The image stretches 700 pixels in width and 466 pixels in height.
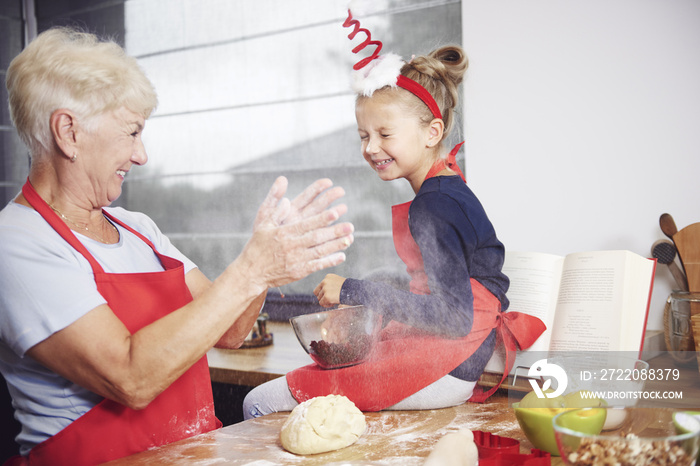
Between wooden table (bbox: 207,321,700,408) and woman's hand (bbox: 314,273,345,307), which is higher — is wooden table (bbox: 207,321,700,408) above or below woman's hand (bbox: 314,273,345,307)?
below

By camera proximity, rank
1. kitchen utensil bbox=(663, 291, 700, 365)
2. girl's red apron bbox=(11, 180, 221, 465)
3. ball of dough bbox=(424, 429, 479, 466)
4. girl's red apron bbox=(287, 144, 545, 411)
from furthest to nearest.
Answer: kitchen utensil bbox=(663, 291, 700, 365) → girl's red apron bbox=(287, 144, 545, 411) → girl's red apron bbox=(11, 180, 221, 465) → ball of dough bbox=(424, 429, 479, 466)

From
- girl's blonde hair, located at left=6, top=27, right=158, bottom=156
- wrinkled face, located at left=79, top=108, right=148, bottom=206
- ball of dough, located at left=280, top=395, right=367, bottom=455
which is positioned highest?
girl's blonde hair, located at left=6, top=27, right=158, bottom=156

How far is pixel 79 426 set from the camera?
1021mm

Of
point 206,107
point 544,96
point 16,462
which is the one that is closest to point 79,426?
point 16,462

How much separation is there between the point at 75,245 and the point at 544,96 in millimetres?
1328

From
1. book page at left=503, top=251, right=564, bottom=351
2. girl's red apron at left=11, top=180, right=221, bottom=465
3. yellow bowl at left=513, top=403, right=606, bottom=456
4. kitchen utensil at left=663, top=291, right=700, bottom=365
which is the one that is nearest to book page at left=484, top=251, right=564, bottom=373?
book page at left=503, top=251, right=564, bottom=351

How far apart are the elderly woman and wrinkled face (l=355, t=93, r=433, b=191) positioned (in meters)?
0.34

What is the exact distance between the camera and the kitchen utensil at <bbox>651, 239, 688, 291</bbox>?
1.56 m

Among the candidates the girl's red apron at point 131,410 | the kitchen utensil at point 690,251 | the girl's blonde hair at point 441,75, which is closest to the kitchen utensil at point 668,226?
the kitchen utensil at point 690,251

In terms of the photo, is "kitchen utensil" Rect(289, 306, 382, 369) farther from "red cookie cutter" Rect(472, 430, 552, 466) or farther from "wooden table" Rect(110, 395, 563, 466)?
"red cookie cutter" Rect(472, 430, 552, 466)

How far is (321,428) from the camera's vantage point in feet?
3.07

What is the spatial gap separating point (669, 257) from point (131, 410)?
4.46 feet

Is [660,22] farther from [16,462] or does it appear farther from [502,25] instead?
[16,462]

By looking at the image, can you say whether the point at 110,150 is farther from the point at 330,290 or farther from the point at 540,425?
the point at 540,425
